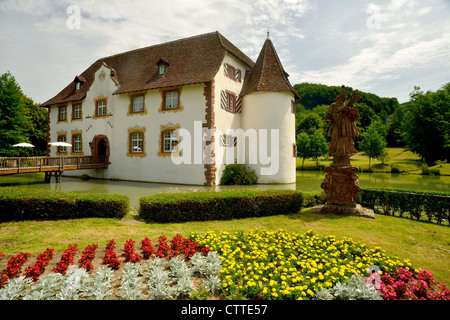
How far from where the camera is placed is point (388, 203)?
9422 mm

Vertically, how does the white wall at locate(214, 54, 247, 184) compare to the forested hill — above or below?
below

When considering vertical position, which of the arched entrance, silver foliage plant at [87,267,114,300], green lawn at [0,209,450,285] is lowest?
green lawn at [0,209,450,285]

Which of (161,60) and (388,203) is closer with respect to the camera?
(388,203)

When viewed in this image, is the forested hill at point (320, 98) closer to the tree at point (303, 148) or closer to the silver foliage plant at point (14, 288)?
the tree at point (303, 148)

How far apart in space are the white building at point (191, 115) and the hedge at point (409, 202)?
9737 millimetres

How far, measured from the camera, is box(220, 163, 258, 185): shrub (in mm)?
18547

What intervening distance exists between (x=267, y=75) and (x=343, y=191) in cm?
1387

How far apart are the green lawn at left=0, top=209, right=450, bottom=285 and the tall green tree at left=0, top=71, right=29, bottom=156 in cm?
3179

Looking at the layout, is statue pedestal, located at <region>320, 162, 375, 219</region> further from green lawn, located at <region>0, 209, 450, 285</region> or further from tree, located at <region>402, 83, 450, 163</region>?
tree, located at <region>402, 83, 450, 163</region>

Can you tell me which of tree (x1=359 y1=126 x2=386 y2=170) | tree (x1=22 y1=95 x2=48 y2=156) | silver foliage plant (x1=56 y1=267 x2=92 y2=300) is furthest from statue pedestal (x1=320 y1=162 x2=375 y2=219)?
tree (x1=22 y1=95 x2=48 y2=156)

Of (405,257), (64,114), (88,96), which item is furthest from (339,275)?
(64,114)

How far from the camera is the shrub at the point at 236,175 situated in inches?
730

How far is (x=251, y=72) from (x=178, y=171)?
11.4 meters

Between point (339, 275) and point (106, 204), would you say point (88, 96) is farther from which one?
point (339, 275)
